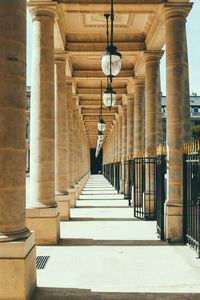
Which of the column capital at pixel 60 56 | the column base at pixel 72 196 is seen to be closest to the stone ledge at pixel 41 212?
the column base at pixel 72 196

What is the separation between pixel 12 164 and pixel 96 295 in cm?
310

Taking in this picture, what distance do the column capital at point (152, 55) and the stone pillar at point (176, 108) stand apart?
4.37 meters

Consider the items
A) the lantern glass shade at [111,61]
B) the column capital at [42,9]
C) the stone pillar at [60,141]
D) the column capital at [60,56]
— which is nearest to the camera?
the lantern glass shade at [111,61]

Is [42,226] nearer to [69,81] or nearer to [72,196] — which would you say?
[72,196]

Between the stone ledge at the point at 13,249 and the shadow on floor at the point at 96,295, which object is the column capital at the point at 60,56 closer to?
the stone ledge at the point at 13,249

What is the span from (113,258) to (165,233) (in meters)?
2.68

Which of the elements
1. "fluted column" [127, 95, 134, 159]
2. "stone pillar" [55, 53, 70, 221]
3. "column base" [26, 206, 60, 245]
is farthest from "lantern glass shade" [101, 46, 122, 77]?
"fluted column" [127, 95, 134, 159]

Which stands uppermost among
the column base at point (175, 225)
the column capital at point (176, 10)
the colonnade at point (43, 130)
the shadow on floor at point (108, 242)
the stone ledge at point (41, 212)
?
the column capital at point (176, 10)

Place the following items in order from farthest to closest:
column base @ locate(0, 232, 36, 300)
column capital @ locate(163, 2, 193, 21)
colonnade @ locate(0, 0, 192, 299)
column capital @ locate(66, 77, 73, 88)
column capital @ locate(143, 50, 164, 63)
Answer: column capital @ locate(66, 77, 73, 88), column capital @ locate(143, 50, 164, 63), column capital @ locate(163, 2, 193, 21), colonnade @ locate(0, 0, 192, 299), column base @ locate(0, 232, 36, 300)

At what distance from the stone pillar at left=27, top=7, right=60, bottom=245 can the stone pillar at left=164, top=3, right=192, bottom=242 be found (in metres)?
3.94

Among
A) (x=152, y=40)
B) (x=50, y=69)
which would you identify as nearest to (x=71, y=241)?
(x=50, y=69)

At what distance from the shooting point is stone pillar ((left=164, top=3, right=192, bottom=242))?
989 centimetres

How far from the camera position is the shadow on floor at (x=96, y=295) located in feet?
19.0

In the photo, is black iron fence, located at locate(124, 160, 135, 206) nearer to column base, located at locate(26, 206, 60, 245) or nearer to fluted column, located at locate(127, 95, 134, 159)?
fluted column, located at locate(127, 95, 134, 159)
